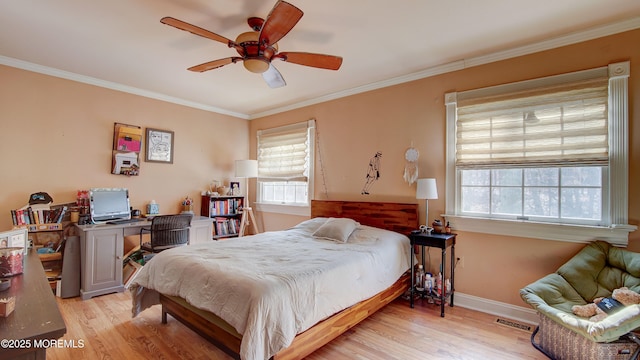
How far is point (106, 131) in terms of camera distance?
3.94 m

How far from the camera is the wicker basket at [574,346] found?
5.95 feet

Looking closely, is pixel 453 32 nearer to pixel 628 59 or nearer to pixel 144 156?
pixel 628 59

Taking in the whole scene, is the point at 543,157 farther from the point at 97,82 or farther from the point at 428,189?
the point at 97,82

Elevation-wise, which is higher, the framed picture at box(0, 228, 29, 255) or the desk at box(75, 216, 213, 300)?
the framed picture at box(0, 228, 29, 255)

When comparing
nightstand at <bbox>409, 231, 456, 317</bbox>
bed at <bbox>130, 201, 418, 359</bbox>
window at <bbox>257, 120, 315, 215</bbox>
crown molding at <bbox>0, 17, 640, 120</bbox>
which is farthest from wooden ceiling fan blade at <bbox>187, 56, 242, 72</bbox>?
nightstand at <bbox>409, 231, 456, 317</bbox>

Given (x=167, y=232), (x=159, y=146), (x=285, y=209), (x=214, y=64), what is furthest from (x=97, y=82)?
(x=285, y=209)

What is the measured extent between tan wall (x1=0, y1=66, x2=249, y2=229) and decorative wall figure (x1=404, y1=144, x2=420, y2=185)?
10.7 ft

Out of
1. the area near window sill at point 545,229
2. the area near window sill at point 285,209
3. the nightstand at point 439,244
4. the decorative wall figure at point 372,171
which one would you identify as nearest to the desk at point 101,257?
the area near window sill at point 285,209

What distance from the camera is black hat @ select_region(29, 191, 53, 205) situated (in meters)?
3.33

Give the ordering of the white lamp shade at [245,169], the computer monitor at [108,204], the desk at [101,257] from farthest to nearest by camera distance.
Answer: the white lamp shade at [245,169], the computer monitor at [108,204], the desk at [101,257]

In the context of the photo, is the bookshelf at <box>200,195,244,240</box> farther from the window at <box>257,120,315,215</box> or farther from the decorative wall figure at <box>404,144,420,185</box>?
the decorative wall figure at <box>404,144,420,185</box>

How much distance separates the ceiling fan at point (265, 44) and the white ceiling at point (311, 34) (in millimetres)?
252

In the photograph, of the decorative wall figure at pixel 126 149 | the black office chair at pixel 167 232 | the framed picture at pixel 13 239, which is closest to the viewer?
the framed picture at pixel 13 239

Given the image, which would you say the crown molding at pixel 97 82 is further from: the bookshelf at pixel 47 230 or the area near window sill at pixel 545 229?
the area near window sill at pixel 545 229
